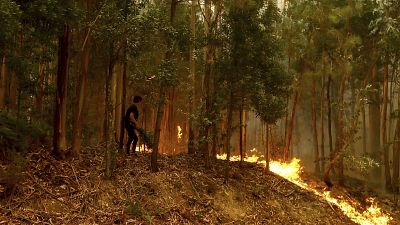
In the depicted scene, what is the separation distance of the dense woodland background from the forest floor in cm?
49

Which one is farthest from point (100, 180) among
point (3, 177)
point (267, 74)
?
point (267, 74)

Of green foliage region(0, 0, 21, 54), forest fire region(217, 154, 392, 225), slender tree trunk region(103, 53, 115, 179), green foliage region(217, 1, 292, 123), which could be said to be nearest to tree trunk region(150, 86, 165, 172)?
slender tree trunk region(103, 53, 115, 179)

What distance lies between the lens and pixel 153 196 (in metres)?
9.73

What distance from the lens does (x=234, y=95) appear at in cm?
1316

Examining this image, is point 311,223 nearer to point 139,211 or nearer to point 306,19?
point 139,211

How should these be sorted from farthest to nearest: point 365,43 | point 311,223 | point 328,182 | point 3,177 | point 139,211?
point 365,43 → point 328,182 → point 311,223 → point 139,211 → point 3,177

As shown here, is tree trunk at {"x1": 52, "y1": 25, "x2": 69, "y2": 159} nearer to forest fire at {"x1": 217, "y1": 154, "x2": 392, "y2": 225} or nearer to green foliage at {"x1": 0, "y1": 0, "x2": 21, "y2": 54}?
green foliage at {"x1": 0, "y1": 0, "x2": 21, "y2": 54}

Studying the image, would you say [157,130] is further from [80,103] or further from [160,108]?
[80,103]

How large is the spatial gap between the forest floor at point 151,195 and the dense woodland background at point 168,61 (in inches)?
19.2

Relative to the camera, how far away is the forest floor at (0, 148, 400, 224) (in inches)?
305

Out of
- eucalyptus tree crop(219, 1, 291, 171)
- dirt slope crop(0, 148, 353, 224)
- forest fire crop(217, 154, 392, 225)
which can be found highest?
eucalyptus tree crop(219, 1, 291, 171)

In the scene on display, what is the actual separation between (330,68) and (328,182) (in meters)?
→ 5.48

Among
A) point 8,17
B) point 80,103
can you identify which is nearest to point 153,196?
point 80,103

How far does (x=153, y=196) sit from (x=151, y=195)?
0.19 ft
